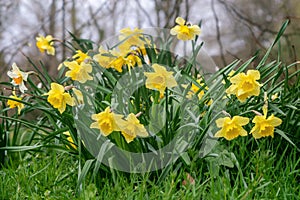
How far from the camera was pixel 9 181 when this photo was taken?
5.22 ft

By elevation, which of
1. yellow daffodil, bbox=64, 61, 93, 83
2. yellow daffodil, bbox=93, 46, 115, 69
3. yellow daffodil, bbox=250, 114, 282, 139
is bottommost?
yellow daffodil, bbox=250, 114, 282, 139

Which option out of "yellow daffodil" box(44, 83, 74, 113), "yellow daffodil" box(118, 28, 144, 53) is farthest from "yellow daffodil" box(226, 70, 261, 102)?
"yellow daffodil" box(44, 83, 74, 113)

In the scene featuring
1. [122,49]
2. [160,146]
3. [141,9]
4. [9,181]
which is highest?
[141,9]

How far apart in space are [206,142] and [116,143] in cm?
36

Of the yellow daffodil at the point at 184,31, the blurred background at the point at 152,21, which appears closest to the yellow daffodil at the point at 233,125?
the yellow daffodil at the point at 184,31

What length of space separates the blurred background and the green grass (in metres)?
1.97

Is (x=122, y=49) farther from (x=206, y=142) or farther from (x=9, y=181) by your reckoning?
(x=9, y=181)

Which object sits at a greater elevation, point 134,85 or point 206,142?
point 134,85

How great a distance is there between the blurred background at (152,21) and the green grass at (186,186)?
1966mm

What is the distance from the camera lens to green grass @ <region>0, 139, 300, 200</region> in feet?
4.00

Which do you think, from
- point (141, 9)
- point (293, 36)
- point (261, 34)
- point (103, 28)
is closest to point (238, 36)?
point (261, 34)

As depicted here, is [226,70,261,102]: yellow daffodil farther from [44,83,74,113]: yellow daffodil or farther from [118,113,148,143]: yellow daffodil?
[44,83,74,113]: yellow daffodil

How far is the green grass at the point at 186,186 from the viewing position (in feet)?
4.00

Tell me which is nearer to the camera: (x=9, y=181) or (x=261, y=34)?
(x=9, y=181)
